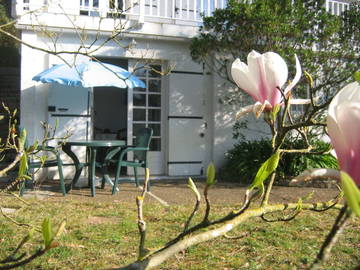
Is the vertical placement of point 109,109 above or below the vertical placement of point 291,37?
below

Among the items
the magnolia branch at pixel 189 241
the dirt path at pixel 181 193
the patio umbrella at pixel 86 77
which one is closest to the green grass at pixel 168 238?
the dirt path at pixel 181 193

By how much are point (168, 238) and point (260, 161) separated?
4.21 metres

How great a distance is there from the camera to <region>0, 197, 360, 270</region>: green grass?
10.5 feet

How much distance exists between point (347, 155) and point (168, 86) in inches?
305

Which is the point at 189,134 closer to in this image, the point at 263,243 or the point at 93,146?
the point at 93,146

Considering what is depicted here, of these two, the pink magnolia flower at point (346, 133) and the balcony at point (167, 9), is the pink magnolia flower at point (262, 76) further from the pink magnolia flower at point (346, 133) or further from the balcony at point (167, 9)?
the balcony at point (167, 9)

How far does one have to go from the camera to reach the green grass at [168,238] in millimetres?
3195

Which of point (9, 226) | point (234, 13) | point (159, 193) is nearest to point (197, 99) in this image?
point (234, 13)

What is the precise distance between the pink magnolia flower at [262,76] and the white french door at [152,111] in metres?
7.38

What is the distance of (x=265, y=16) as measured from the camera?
672cm

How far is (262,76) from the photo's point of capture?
772mm

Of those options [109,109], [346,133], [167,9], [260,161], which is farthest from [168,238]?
[109,109]

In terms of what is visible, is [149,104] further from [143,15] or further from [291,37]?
[291,37]

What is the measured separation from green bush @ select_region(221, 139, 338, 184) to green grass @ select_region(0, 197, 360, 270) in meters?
2.38
